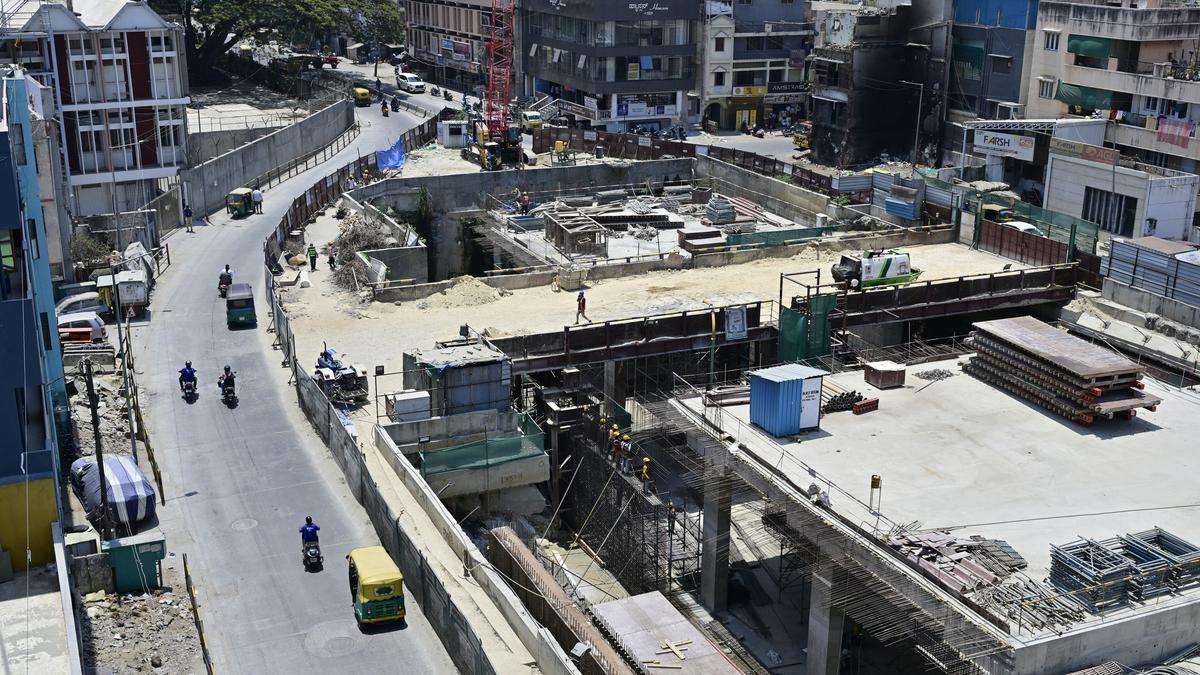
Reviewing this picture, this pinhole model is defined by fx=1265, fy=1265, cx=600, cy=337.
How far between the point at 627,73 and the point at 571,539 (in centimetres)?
6319

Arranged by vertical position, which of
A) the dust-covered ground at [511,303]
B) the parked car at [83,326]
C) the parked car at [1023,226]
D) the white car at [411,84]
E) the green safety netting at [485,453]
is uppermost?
the white car at [411,84]

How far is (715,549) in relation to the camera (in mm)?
35875

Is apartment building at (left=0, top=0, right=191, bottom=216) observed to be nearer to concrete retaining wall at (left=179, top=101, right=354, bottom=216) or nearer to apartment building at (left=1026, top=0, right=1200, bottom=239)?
concrete retaining wall at (left=179, top=101, right=354, bottom=216)

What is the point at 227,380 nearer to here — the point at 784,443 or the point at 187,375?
the point at 187,375

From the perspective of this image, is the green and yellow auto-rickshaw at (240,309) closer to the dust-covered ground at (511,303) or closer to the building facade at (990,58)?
the dust-covered ground at (511,303)

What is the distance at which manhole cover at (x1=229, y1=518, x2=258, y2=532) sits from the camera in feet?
115

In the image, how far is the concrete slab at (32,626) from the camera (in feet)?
85.7

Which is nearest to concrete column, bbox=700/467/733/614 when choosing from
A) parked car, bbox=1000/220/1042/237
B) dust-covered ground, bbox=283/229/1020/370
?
dust-covered ground, bbox=283/229/1020/370

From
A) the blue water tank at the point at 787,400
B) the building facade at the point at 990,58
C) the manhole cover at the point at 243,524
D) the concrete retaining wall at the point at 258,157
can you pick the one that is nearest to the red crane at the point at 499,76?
the concrete retaining wall at the point at 258,157

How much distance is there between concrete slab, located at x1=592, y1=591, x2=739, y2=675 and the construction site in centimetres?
8

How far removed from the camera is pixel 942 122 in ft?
285

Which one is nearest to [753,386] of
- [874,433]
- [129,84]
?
[874,433]

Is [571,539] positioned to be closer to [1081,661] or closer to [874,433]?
[874,433]

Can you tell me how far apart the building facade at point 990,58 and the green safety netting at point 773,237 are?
2432 cm
